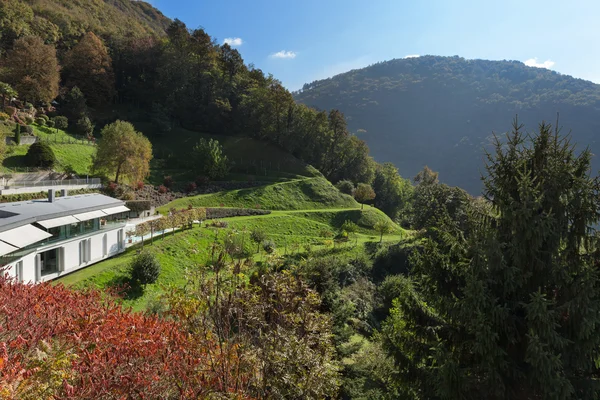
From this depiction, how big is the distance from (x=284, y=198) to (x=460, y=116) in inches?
6219

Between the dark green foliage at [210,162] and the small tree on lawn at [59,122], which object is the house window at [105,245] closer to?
the dark green foliage at [210,162]

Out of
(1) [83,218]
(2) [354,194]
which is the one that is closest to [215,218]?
(1) [83,218]

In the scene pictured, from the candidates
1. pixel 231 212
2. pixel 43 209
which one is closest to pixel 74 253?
pixel 43 209

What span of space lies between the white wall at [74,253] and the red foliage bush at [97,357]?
338 inches

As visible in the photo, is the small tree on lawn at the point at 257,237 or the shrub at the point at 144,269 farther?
the small tree on lawn at the point at 257,237

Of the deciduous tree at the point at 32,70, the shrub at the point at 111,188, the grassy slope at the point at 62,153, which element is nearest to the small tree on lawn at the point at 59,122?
the grassy slope at the point at 62,153

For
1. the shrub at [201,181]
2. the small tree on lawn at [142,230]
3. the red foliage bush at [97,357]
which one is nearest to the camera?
the red foliage bush at [97,357]

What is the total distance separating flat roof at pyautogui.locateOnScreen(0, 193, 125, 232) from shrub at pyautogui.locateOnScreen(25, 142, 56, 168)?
48.9 ft

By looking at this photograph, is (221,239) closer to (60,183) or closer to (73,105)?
(60,183)

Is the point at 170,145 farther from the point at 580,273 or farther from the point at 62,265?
the point at 580,273

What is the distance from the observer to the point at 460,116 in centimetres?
16725

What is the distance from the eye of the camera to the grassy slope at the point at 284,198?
3644 cm

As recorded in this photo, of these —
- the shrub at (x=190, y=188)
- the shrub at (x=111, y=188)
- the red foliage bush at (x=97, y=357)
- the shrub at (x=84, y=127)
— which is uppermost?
the shrub at (x=84, y=127)

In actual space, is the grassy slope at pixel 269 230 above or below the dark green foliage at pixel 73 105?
below
